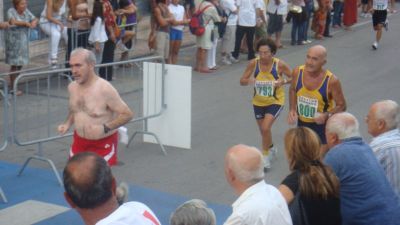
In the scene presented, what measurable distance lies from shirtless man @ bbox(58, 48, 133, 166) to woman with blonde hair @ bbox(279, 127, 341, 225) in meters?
2.99

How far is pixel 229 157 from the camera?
486 cm

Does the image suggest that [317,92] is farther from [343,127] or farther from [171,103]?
[171,103]

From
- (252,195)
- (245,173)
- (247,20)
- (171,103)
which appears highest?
(245,173)

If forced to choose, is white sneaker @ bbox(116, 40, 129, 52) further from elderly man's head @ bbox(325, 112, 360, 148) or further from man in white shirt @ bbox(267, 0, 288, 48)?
elderly man's head @ bbox(325, 112, 360, 148)

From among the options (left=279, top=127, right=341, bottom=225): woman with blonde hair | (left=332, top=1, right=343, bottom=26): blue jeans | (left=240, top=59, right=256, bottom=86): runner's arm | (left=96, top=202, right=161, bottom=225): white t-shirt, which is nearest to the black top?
(left=279, top=127, right=341, bottom=225): woman with blonde hair

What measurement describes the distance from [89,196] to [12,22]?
34.1ft

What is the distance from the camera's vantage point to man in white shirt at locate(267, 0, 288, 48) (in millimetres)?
19125

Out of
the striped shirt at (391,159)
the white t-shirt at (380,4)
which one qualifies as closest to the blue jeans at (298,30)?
the white t-shirt at (380,4)

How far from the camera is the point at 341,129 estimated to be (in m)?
5.96

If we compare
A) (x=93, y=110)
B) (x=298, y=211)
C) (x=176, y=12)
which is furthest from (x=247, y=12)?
(x=298, y=211)

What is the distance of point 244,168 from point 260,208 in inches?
10.1

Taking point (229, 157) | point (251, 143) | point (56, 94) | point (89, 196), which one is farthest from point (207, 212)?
point (56, 94)

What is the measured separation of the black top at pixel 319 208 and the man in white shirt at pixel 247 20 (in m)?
12.2

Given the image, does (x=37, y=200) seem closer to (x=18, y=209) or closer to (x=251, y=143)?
(x=18, y=209)
